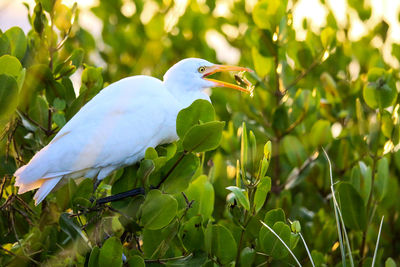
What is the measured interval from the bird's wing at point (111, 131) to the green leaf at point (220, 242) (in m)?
0.52

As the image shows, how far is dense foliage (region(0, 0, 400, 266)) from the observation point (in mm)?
2150

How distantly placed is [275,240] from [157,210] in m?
0.44

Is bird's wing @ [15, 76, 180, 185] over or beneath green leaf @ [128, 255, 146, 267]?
over

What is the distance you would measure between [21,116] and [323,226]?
1.59 metres

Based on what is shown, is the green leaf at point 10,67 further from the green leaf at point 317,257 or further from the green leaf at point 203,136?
the green leaf at point 317,257

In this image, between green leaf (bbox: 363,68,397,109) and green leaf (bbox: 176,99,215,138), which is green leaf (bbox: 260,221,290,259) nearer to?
green leaf (bbox: 176,99,215,138)

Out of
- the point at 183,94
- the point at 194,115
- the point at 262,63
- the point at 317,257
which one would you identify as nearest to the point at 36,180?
the point at 194,115

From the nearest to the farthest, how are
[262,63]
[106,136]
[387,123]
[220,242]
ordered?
[220,242] → [106,136] → [387,123] → [262,63]

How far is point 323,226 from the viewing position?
3312mm

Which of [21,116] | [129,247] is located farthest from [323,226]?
[21,116]

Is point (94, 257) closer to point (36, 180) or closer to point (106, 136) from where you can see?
point (36, 180)

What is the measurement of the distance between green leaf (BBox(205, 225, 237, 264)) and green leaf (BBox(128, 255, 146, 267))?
0.90 feet

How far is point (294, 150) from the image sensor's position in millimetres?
3389

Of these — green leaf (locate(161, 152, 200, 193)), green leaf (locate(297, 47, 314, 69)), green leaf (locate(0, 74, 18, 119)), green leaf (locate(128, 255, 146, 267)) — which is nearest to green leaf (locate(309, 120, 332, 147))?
green leaf (locate(297, 47, 314, 69))
